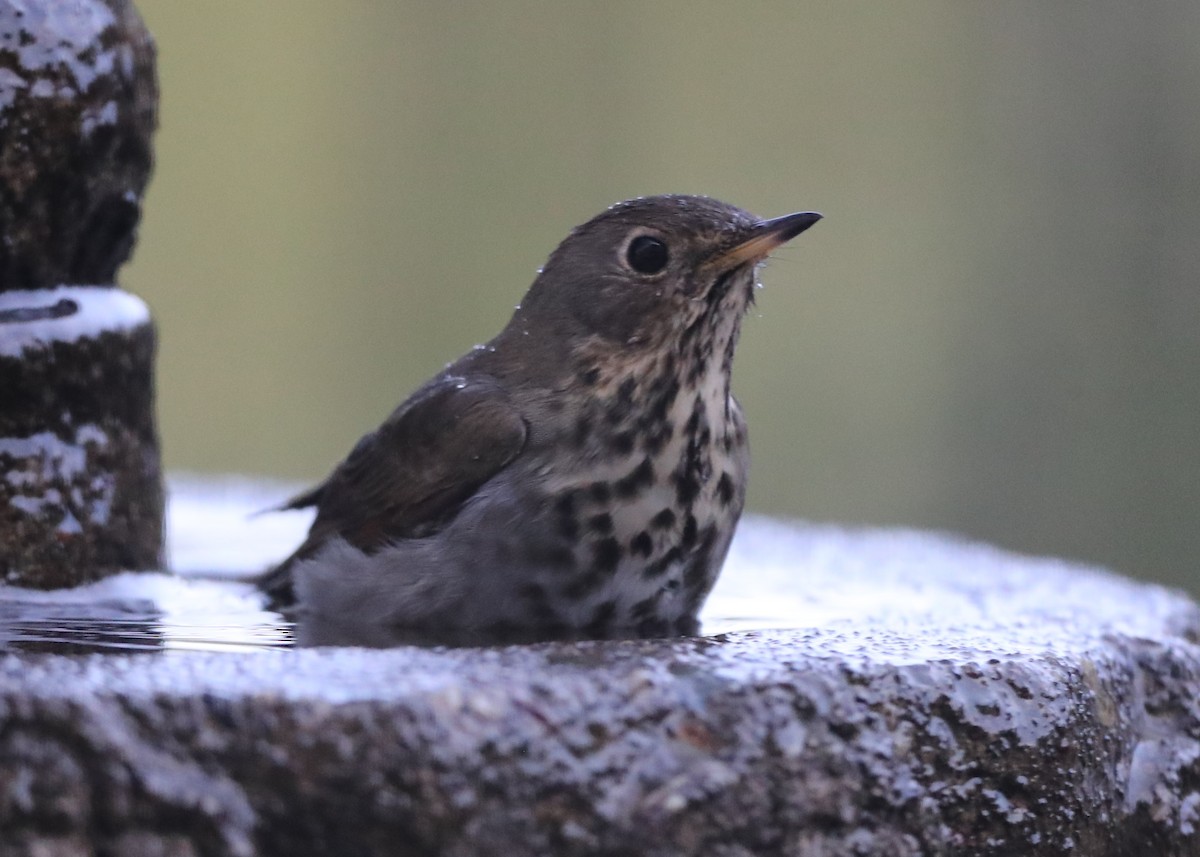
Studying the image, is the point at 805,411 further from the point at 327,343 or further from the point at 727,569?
the point at 727,569

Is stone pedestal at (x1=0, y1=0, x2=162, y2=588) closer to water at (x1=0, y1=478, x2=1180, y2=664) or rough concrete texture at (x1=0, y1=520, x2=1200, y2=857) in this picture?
water at (x1=0, y1=478, x2=1180, y2=664)

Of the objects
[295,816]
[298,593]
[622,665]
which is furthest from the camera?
[298,593]

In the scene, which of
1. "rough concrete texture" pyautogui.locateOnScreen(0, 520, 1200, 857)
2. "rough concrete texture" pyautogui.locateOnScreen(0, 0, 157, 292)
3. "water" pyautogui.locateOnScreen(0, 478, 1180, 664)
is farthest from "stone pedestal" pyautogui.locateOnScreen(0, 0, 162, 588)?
"rough concrete texture" pyautogui.locateOnScreen(0, 520, 1200, 857)

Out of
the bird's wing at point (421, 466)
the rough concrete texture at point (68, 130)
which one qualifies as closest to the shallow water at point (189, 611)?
the bird's wing at point (421, 466)

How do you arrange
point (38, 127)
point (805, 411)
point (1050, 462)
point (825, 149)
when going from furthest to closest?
point (825, 149), point (805, 411), point (1050, 462), point (38, 127)

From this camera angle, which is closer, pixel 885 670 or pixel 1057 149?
pixel 885 670

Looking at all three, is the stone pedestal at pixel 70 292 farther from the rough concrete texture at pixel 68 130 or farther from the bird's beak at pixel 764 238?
the bird's beak at pixel 764 238

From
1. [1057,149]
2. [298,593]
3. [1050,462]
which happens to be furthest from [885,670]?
[1057,149]
